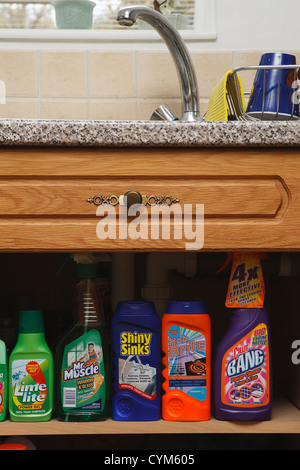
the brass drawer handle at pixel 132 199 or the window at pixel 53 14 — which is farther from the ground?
the window at pixel 53 14

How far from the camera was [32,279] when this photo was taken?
4.37 feet

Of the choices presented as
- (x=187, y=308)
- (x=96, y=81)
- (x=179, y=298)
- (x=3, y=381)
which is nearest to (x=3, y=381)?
(x=3, y=381)

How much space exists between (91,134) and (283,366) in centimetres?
73

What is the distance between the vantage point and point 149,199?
2.77 ft

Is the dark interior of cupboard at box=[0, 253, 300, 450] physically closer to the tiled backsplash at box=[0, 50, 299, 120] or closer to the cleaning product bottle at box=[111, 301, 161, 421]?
the cleaning product bottle at box=[111, 301, 161, 421]

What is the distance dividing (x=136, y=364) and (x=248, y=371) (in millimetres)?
212

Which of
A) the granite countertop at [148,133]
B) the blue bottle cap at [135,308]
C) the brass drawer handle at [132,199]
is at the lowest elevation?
the blue bottle cap at [135,308]

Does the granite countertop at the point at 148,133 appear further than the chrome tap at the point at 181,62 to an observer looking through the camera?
No

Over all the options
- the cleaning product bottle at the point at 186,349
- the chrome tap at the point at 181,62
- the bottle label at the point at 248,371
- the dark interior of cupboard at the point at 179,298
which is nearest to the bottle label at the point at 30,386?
the dark interior of cupboard at the point at 179,298

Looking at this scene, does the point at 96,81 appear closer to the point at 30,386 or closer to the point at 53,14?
the point at 53,14

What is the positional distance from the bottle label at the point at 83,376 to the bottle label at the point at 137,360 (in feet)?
0.15

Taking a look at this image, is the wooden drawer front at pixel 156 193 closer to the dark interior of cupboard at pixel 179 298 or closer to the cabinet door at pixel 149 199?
the cabinet door at pixel 149 199

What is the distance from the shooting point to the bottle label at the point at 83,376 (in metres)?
0.97

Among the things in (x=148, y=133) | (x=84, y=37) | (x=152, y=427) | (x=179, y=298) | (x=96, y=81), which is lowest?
(x=152, y=427)
